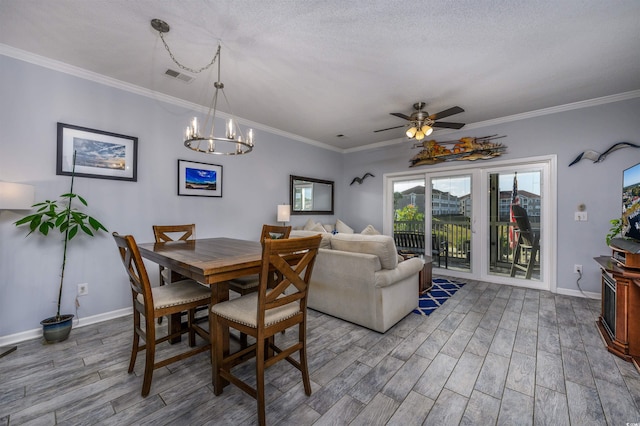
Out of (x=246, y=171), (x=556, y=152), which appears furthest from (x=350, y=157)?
(x=556, y=152)

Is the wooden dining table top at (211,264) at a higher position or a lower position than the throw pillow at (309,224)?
lower

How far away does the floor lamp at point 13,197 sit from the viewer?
2.05 meters

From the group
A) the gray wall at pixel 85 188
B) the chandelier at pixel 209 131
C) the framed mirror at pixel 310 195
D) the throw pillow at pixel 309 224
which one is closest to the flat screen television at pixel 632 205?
the chandelier at pixel 209 131

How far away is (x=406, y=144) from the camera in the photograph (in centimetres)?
519

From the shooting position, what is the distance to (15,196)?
2.12 m

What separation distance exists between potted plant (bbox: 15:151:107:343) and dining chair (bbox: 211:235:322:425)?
180 centimetres

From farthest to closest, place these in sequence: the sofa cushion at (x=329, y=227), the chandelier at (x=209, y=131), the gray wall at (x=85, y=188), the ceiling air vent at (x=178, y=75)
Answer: the sofa cushion at (x=329, y=227)
the ceiling air vent at (x=178, y=75)
the gray wall at (x=85, y=188)
the chandelier at (x=209, y=131)

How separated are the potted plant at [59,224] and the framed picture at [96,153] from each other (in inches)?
3.0

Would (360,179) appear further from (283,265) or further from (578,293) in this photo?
(283,265)

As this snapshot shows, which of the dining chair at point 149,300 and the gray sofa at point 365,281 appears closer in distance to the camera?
the dining chair at point 149,300

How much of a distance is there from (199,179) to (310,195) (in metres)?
2.29

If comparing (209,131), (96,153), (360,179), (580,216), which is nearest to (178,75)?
(209,131)

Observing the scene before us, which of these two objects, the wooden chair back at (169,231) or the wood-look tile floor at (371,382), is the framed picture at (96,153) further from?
the wood-look tile floor at (371,382)

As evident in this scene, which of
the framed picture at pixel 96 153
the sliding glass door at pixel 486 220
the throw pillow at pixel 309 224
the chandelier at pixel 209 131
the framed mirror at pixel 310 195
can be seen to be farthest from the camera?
the framed mirror at pixel 310 195
